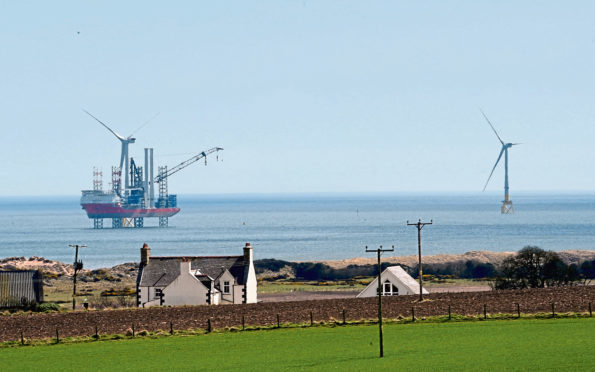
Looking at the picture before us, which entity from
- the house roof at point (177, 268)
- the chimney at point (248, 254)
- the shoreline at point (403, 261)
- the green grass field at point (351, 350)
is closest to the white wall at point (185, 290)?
the house roof at point (177, 268)

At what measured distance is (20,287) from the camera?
2793 inches

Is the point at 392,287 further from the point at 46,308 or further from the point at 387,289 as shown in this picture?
the point at 46,308

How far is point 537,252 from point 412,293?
16.4 m

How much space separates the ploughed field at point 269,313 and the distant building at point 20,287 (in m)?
10.5

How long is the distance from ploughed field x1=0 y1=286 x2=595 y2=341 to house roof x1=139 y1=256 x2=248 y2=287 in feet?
26.1

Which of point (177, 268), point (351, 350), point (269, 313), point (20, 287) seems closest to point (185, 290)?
point (177, 268)

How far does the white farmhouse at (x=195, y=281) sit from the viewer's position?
6725cm

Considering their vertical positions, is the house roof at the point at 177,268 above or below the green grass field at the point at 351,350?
above

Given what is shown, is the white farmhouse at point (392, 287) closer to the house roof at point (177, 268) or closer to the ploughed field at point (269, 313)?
the ploughed field at point (269, 313)

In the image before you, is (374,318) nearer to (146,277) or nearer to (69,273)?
(146,277)

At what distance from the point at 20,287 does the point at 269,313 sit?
76.7 feet

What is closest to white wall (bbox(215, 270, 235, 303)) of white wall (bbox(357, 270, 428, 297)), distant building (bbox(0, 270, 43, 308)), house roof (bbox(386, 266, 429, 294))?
white wall (bbox(357, 270, 428, 297))

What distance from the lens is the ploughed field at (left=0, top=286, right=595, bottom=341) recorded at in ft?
171

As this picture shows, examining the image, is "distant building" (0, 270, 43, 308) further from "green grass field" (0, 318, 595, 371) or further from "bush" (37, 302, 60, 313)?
"green grass field" (0, 318, 595, 371)
